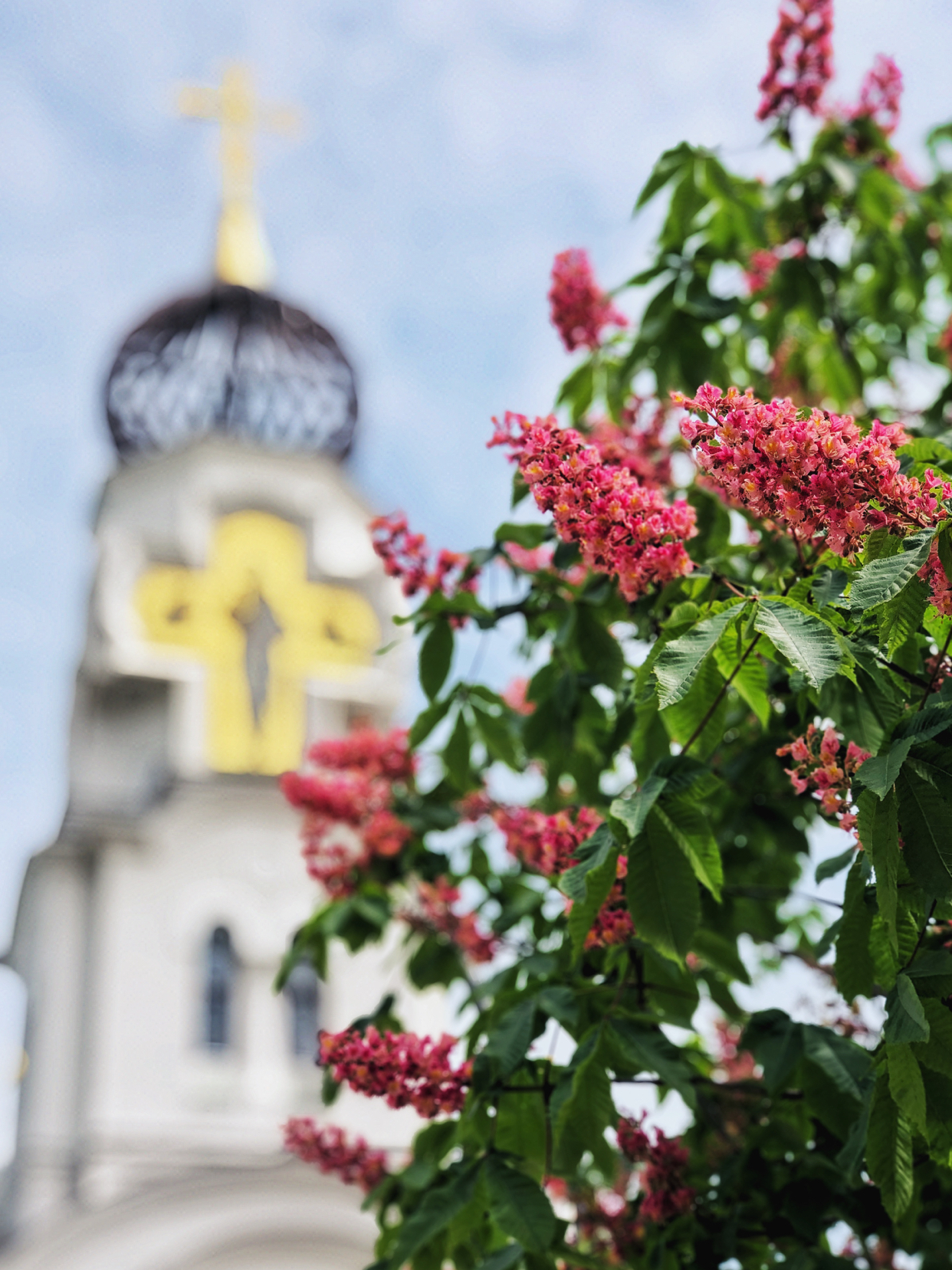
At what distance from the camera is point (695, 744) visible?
2789mm

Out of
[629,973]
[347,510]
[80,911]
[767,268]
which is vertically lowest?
[629,973]

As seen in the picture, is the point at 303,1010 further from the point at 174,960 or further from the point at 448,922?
the point at 448,922

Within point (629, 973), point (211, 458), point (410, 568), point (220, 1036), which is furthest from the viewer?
point (211, 458)

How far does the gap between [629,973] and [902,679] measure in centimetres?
87

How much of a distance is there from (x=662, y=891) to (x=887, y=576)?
69 cm

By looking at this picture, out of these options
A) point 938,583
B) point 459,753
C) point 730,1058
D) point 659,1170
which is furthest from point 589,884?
point 730,1058

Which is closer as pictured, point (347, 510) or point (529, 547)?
point (529, 547)

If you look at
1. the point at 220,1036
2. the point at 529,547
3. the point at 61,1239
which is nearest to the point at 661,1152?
the point at 529,547

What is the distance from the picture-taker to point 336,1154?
3.96 m

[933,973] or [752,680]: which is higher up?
[752,680]

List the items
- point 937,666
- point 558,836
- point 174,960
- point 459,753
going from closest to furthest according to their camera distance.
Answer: point 937,666
point 558,836
point 459,753
point 174,960

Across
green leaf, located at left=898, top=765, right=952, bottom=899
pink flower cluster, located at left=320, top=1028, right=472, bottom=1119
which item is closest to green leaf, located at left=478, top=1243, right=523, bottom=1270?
pink flower cluster, located at left=320, top=1028, right=472, bottom=1119

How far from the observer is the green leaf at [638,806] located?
2324 millimetres

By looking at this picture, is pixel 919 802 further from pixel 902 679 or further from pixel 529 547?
pixel 529 547
